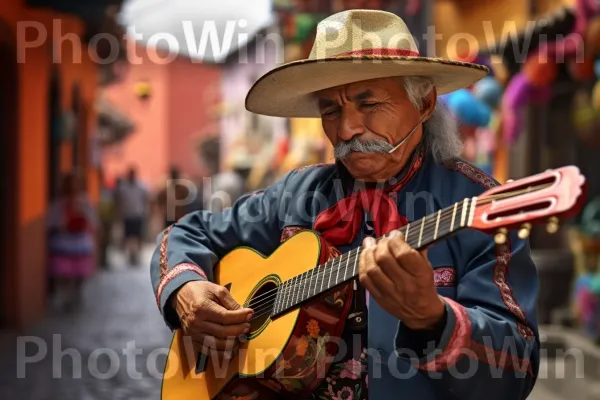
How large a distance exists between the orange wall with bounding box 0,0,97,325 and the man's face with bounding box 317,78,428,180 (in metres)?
5.97

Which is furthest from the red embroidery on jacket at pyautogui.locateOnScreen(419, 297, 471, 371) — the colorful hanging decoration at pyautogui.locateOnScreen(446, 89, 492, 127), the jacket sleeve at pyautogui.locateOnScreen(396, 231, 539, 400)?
the colorful hanging decoration at pyautogui.locateOnScreen(446, 89, 492, 127)

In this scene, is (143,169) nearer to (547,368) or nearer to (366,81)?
(547,368)

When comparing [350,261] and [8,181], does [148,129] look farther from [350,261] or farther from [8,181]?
[350,261]

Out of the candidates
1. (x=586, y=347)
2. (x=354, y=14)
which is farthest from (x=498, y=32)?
→ (x=354, y=14)

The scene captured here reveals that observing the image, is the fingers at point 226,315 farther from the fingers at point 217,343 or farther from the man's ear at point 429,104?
the man's ear at point 429,104

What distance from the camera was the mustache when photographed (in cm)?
223

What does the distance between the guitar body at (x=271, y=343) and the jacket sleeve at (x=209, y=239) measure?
62 mm

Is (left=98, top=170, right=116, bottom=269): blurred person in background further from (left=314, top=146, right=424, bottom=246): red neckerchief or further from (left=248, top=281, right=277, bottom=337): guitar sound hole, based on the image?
(left=314, top=146, right=424, bottom=246): red neckerchief

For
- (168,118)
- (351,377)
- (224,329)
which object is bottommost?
(351,377)

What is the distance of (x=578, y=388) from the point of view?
18.2 feet

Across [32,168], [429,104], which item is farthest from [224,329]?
[32,168]

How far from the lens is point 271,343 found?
227cm

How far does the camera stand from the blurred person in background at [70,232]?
9.00 meters

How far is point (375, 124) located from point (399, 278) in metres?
0.65
